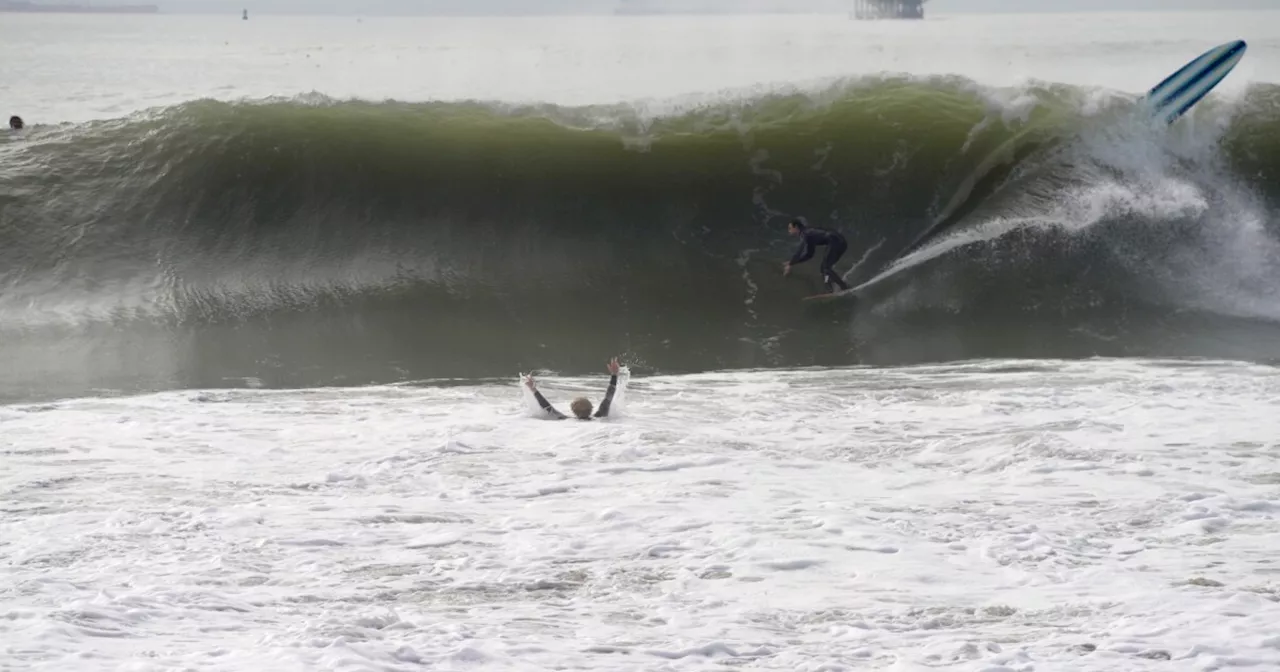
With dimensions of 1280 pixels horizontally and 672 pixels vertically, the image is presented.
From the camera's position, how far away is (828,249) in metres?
14.5

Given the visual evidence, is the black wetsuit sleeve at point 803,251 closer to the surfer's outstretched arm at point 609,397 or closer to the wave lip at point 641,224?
the wave lip at point 641,224

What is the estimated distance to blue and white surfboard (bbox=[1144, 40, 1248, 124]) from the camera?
16.6 meters

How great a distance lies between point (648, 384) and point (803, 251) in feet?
11.6

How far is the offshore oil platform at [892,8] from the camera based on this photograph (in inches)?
5866

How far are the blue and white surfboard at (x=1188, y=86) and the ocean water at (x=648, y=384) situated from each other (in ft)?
0.89

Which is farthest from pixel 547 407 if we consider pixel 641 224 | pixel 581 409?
pixel 641 224

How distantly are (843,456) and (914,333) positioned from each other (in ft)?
16.3

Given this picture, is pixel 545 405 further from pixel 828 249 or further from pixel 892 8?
pixel 892 8

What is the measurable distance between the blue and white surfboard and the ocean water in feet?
0.89

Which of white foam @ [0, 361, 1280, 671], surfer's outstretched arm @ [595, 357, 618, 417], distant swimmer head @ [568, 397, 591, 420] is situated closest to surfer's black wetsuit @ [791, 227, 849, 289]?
white foam @ [0, 361, 1280, 671]

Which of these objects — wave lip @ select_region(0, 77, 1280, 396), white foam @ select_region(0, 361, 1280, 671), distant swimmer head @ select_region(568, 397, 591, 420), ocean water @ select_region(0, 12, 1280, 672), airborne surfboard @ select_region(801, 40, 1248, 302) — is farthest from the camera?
airborne surfboard @ select_region(801, 40, 1248, 302)

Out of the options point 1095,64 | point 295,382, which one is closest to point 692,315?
point 295,382

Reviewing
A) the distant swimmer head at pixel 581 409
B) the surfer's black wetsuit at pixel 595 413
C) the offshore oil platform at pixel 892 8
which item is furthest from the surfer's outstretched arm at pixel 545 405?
the offshore oil platform at pixel 892 8

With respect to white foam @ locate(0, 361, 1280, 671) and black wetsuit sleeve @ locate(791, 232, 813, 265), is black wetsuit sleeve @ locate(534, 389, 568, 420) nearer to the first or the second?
white foam @ locate(0, 361, 1280, 671)
